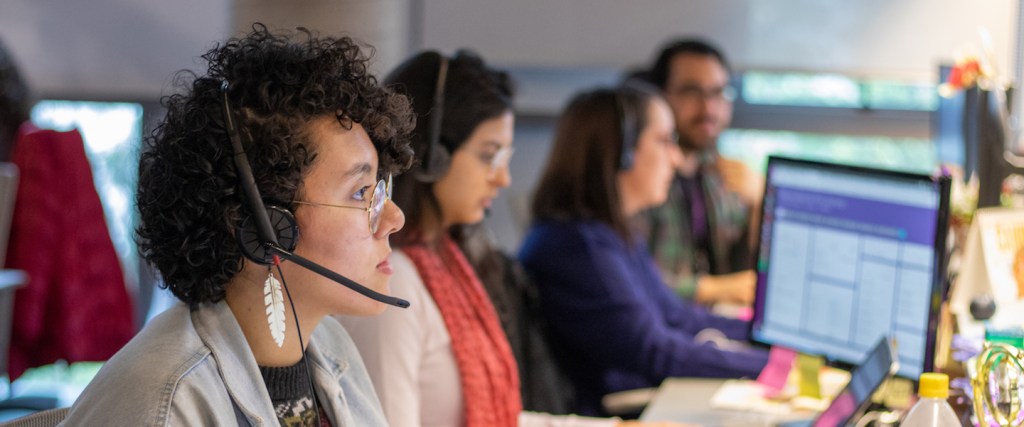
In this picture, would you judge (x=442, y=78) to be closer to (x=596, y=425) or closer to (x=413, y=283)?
(x=413, y=283)

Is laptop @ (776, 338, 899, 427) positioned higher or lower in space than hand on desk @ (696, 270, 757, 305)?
higher

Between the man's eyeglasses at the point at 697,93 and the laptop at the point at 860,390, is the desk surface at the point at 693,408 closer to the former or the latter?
the laptop at the point at 860,390

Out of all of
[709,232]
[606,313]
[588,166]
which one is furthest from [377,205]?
[709,232]

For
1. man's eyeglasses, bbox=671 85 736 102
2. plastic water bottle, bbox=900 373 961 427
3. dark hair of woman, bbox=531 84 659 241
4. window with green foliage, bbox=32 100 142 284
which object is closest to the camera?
Result: plastic water bottle, bbox=900 373 961 427

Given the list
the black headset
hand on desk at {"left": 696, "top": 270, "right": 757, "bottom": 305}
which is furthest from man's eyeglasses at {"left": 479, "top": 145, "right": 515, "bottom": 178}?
hand on desk at {"left": 696, "top": 270, "right": 757, "bottom": 305}

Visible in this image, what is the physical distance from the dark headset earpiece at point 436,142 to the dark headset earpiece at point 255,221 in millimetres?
643

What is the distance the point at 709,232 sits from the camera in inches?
143

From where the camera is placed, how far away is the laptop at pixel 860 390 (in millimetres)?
1494

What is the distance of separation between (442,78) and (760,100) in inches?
95.4

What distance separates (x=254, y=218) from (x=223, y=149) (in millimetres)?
78

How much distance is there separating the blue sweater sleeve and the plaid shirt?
866 millimetres

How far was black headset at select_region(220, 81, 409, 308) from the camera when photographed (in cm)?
118

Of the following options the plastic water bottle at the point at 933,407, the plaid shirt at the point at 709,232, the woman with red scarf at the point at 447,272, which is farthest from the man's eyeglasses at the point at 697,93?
the plastic water bottle at the point at 933,407

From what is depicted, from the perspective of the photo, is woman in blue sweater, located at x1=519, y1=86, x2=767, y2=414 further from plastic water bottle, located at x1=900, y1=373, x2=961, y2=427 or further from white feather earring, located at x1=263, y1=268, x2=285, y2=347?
white feather earring, located at x1=263, y1=268, x2=285, y2=347
